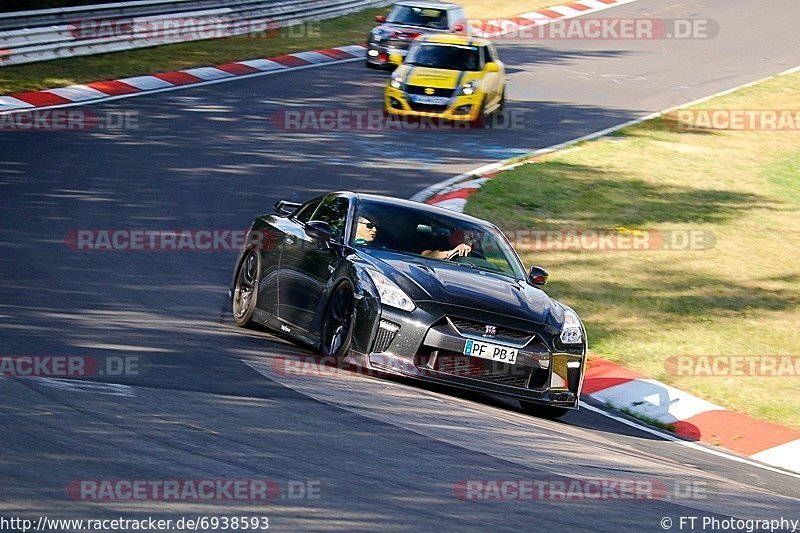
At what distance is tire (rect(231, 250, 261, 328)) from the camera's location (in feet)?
36.4

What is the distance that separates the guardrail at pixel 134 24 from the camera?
24.2m

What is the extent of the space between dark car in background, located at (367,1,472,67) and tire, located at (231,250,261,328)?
16446 mm

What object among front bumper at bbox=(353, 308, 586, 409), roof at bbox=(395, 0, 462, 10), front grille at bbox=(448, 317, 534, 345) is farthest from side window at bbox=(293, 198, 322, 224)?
roof at bbox=(395, 0, 462, 10)

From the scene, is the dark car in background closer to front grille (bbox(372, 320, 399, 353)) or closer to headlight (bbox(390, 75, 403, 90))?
headlight (bbox(390, 75, 403, 90))

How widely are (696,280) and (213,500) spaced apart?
996 cm

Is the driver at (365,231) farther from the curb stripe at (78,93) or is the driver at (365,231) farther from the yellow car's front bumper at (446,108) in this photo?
the curb stripe at (78,93)

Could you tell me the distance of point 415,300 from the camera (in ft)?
30.3

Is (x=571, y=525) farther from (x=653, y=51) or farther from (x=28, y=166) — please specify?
(x=653, y=51)

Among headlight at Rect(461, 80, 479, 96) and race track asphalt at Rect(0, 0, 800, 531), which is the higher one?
headlight at Rect(461, 80, 479, 96)

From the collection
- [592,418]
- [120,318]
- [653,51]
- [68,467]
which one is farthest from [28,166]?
[653,51]

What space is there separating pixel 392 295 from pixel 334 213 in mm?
1827

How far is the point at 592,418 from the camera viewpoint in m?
10.1

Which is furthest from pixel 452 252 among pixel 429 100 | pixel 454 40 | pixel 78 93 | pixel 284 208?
pixel 454 40

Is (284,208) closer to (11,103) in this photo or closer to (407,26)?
(11,103)
